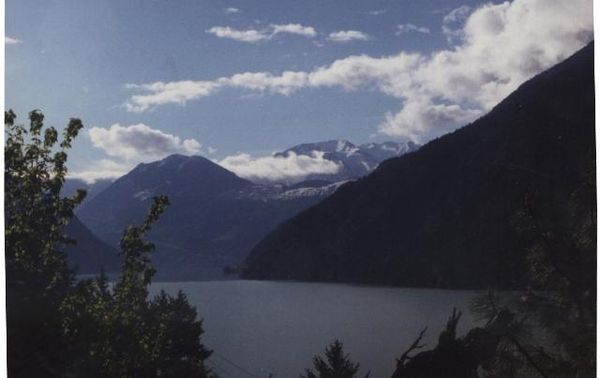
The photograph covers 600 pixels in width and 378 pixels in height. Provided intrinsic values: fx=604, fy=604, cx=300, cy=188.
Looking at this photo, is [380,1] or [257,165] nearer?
[380,1]

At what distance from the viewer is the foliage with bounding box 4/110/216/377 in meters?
6.26

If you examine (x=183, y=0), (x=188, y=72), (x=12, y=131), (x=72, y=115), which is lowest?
(x=12, y=131)

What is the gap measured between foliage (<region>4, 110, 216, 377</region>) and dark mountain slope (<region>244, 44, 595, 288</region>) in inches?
151

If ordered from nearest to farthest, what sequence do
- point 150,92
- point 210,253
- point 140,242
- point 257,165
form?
point 140,242
point 150,92
point 257,165
point 210,253

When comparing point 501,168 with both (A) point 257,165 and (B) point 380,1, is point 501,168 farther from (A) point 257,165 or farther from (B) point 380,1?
(A) point 257,165

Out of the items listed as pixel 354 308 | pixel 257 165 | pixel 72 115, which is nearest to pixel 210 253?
pixel 354 308

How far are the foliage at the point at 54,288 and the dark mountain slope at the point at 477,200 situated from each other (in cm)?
384

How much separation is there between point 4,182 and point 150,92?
369 cm

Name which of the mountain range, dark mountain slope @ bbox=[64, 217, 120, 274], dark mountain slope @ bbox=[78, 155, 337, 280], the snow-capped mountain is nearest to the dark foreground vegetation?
the mountain range

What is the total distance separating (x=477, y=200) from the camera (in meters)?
14.1

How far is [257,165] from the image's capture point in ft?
35.6

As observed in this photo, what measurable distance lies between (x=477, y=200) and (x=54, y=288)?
10.2m

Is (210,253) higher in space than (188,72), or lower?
lower

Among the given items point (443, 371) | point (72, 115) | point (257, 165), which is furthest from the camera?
point (257, 165)
